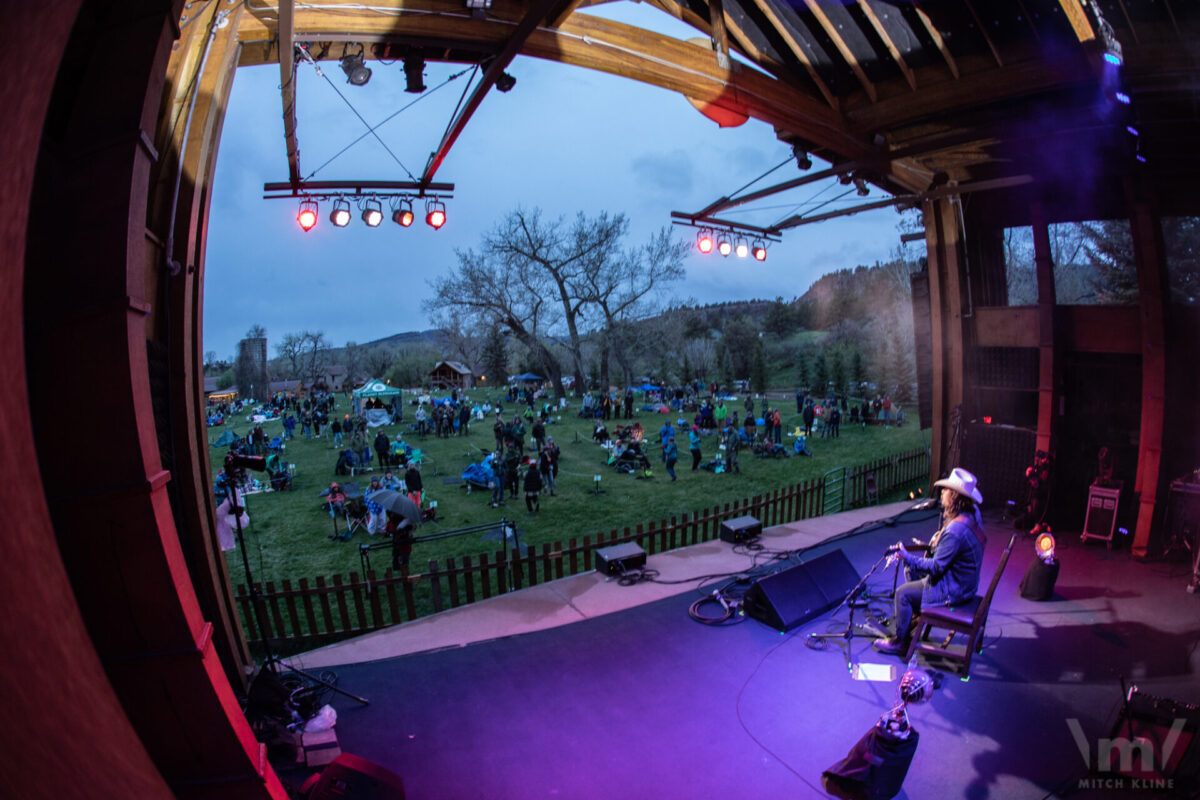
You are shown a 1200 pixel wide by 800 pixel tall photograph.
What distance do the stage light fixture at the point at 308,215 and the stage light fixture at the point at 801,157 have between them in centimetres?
681

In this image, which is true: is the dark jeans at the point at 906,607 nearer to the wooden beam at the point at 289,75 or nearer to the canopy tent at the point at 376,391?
the wooden beam at the point at 289,75

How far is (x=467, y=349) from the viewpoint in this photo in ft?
199

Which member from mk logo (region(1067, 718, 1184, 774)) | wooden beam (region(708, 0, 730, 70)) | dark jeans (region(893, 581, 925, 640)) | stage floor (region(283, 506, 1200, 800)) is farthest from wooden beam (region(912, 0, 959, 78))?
mk logo (region(1067, 718, 1184, 774))

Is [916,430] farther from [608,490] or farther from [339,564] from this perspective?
[339,564]

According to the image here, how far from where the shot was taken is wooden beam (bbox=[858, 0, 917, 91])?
243 inches

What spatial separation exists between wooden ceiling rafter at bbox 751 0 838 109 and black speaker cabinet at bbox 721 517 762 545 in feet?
20.2

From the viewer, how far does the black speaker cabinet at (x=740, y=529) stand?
8539mm

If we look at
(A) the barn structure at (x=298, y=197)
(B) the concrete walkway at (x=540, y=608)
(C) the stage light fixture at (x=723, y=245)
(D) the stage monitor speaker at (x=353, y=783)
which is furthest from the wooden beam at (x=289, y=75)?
(C) the stage light fixture at (x=723, y=245)

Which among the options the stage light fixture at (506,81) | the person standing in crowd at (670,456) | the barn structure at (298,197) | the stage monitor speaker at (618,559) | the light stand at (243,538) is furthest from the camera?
the person standing in crowd at (670,456)

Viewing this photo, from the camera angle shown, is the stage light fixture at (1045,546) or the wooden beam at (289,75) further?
the stage light fixture at (1045,546)

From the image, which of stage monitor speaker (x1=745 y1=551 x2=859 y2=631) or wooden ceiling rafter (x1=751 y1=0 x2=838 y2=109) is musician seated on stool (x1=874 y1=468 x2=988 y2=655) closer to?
stage monitor speaker (x1=745 y1=551 x2=859 y2=631)

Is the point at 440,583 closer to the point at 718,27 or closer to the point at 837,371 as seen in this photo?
the point at 718,27

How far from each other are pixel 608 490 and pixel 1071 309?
1050 centimetres

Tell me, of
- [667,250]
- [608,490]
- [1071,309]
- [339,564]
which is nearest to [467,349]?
[667,250]
